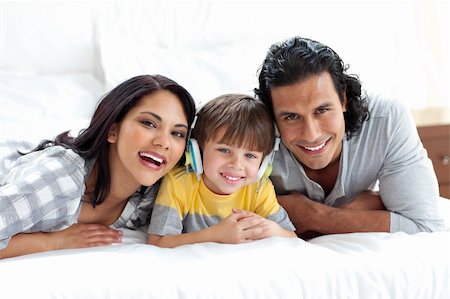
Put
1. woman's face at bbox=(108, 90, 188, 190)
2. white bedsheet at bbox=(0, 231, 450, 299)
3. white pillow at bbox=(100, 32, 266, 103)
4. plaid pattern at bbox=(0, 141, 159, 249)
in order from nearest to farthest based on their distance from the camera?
white bedsheet at bbox=(0, 231, 450, 299), plaid pattern at bbox=(0, 141, 159, 249), woman's face at bbox=(108, 90, 188, 190), white pillow at bbox=(100, 32, 266, 103)

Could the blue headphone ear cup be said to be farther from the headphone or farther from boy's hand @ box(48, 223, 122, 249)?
boy's hand @ box(48, 223, 122, 249)

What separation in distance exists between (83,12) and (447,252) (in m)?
1.61

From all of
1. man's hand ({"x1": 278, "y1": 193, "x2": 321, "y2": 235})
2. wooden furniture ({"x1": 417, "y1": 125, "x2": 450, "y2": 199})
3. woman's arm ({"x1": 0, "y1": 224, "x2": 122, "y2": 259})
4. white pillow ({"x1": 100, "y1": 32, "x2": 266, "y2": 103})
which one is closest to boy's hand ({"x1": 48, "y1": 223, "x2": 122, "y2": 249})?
woman's arm ({"x1": 0, "y1": 224, "x2": 122, "y2": 259})

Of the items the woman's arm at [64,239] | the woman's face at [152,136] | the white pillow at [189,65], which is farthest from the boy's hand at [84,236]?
the white pillow at [189,65]

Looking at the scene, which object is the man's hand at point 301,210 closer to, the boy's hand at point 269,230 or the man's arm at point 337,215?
the man's arm at point 337,215

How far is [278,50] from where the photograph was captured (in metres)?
1.66

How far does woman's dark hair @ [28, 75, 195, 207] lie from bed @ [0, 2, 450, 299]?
0.15m

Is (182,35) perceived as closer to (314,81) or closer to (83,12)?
(83,12)

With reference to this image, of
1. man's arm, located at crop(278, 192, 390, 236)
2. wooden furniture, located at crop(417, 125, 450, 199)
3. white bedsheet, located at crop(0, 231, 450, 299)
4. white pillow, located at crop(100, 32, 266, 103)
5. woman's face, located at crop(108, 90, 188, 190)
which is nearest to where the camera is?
white bedsheet, located at crop(0, 231, 450, 299)

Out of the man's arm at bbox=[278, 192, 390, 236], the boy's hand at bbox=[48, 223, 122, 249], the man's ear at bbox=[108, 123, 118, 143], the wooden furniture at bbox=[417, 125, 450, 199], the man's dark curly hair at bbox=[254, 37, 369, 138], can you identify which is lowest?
the wooden furniture at bbox=[417, 125, 450, 199]

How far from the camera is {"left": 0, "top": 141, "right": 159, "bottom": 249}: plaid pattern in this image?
140 centimetres

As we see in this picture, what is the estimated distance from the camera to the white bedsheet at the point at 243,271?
1.22 metres

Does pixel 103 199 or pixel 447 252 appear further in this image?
pixel 103 199

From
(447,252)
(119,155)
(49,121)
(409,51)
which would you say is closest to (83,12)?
(49,121)
